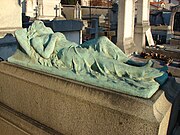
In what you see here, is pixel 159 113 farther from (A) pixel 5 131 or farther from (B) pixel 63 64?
(A) pixel 5 131

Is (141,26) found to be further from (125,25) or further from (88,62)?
(88,62)

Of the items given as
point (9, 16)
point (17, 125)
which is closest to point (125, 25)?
point (9, 16)

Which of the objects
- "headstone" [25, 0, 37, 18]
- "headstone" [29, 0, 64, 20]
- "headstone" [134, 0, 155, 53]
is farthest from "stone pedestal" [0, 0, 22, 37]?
"headstone" [25, 0, 37, 18]

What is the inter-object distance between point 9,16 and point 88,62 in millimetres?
4628

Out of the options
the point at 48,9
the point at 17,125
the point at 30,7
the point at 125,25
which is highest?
the point at 30,7

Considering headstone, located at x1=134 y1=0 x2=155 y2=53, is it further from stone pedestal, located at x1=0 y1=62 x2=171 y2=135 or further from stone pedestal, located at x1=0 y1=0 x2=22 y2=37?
stone pedestal, located at x1=0 y1=62 x2=171 y2=135

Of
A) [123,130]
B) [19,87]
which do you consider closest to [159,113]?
[123,130]

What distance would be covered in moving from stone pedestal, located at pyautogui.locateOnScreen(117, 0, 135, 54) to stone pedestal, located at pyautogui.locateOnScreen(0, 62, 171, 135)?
224 inches

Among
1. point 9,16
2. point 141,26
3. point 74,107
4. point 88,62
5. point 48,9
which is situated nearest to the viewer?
point 74,107

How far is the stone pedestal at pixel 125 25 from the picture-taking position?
837cm

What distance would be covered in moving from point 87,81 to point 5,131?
6.25 feet

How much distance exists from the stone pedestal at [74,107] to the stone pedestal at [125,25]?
18.7 feet

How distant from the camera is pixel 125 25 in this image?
8609mm

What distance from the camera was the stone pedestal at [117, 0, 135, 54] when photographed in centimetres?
837
